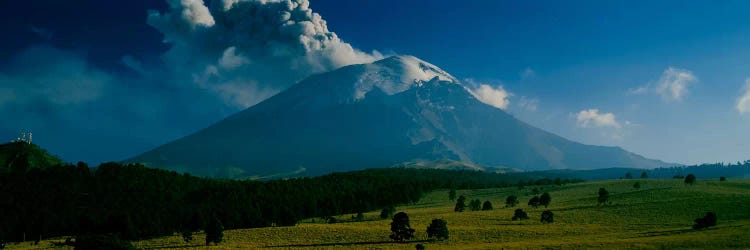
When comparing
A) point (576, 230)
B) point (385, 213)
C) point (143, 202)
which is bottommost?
point (576, 230)

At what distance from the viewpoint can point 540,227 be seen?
3752 inches

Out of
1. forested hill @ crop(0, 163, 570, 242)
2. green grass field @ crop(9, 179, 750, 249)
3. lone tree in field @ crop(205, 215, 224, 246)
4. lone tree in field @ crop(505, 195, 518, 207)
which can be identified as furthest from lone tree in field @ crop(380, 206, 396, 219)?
lone tree in field @ crop(205, 215, 224, 246)

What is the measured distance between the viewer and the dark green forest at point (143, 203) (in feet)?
431

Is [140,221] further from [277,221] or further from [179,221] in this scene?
[277,221]

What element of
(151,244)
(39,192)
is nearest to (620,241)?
(151,244)

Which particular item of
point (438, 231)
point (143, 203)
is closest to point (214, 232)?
point (438, 231)

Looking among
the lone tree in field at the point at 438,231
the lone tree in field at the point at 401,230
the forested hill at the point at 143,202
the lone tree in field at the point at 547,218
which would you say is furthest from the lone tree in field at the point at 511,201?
the lone tree in field at the point at 401,230

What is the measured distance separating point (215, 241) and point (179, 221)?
166ft

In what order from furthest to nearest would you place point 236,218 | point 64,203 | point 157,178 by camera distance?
point 157,178
point 64,203
point 236,218

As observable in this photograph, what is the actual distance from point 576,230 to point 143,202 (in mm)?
126035

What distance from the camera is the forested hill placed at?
132m

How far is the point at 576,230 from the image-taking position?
8994 cm

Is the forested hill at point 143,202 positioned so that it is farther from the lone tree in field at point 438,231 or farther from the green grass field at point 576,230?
the lone tree in field at point 438,231

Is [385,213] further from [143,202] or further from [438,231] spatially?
[143,202]
